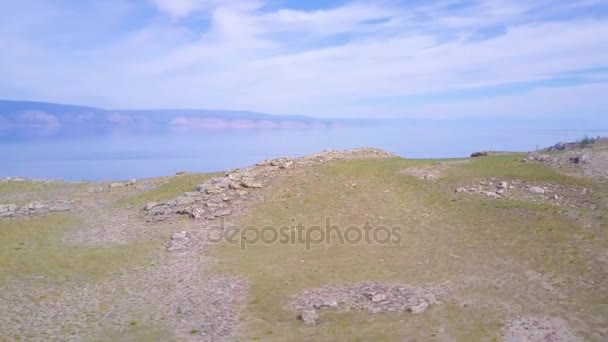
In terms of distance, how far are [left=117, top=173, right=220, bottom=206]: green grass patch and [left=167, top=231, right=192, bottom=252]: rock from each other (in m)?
6.31

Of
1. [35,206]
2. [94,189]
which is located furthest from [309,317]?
[94,189]

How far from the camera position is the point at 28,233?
979 inches

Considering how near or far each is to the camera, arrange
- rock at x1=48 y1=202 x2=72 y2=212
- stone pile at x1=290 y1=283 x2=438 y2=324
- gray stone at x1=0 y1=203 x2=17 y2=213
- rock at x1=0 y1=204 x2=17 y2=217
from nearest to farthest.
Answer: stone pile at x1=290 y1=283 x2=438 y2=324
rock at x1=0 y1=204 x2=17 y2=217
gray stone at x1=0 y1=203 x2=17 y2=213
rock at x1=48 y1=202 x2=72 y2=212

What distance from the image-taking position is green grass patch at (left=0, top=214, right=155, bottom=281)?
1942 centimetres

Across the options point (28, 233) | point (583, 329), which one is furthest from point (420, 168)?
point (28, 233)

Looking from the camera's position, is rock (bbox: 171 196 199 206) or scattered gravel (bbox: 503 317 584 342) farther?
rock (bbox: 171 196 199 206)

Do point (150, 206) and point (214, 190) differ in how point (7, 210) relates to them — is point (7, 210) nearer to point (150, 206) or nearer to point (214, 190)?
point (150, 206)

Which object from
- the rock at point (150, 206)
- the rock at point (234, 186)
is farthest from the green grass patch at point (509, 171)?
the rock at point (150, 206)

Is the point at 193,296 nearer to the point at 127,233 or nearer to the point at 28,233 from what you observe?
the point at 127,233

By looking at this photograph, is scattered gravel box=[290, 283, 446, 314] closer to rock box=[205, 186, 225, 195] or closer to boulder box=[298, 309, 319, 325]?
boulder box=[298, 309, 319, 325]

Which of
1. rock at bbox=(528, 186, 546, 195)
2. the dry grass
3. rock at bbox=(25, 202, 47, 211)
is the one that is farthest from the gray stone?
rock at bbox=(528, 186, 546, 195)

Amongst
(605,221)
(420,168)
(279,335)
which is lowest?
(279,335)

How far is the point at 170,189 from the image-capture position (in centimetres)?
→ 3141

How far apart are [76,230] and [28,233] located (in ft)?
7.27
